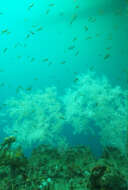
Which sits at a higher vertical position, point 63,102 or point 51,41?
point 51,41

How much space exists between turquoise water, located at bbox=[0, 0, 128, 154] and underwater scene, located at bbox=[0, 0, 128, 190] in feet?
0.23

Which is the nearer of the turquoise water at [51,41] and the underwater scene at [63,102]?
the underwater scene at [63,102]

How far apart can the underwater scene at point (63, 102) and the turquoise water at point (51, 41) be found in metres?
0.07

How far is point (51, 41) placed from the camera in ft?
46.8

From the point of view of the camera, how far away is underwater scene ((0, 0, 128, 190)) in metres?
3.59

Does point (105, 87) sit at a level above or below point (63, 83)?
above

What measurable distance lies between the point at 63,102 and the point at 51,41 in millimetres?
7141

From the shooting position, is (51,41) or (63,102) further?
(51,41)

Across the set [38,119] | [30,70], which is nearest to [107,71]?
[30,70]

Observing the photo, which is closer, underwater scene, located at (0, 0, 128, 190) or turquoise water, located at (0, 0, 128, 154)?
underwater scene, located at (0, 0, 128, 190)

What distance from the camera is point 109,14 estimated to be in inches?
561

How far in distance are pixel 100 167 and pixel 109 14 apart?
47.3 ft

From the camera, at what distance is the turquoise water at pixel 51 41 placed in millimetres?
12477

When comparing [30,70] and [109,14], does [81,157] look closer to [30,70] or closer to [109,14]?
[30,70]
